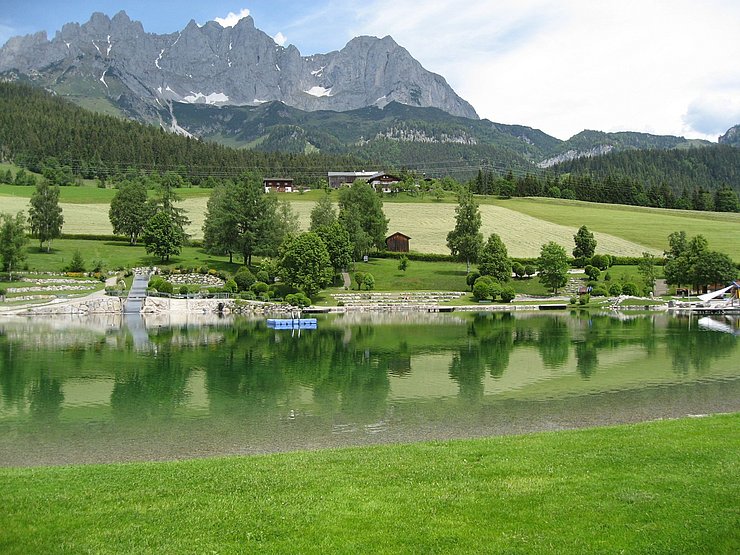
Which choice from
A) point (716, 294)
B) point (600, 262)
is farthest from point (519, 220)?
point (716, 294)

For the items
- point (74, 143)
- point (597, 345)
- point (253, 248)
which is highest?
point (74, 143)

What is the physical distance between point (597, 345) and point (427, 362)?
15.2 metres

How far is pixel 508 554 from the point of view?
9531 mm

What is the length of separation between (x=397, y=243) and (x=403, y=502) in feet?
317

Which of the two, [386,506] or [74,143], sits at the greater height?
[74,143]

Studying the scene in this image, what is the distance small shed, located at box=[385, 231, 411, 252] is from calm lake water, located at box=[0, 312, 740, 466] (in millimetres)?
49430

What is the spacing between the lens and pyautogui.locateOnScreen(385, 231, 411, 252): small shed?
353ft

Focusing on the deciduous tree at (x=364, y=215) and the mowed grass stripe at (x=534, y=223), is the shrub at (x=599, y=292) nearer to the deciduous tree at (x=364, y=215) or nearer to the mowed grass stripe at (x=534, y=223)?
the mowed grass stripe at (x=534, y=223)

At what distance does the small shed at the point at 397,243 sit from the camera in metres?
108

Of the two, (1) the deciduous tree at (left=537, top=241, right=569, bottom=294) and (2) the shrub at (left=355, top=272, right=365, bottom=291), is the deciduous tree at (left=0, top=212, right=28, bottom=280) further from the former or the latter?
(1) the deciduous tree at (left=537, top=241, right=569, bottom=294)

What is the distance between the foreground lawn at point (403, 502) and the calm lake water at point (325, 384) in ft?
20.3

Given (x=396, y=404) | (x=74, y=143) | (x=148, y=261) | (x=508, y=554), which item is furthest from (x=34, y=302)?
(x=74, y=143)

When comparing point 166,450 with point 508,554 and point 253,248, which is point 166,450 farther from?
point 253,248

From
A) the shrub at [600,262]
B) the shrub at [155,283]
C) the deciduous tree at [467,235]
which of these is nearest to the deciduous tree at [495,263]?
the deciduous tree at [467,235]
